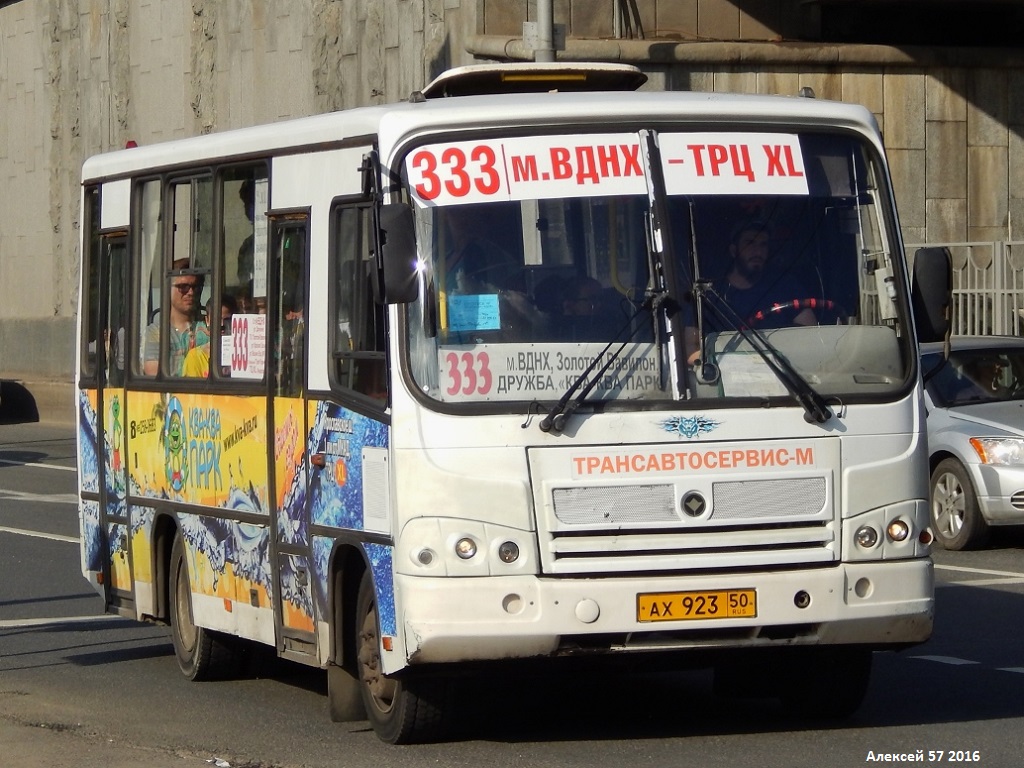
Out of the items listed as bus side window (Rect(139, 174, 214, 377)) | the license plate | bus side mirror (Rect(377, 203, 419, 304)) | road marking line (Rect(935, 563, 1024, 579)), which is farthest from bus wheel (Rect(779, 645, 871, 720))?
road marking line (Rect(935, 563, 1024, 579))

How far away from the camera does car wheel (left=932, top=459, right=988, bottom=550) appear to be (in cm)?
1577

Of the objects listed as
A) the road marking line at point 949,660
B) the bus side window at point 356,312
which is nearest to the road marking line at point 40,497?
the road marking line at point 949,660

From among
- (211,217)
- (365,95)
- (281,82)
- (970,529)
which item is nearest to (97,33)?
(281,82)

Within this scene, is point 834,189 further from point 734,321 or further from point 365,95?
point 365,95

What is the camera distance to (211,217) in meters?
10.0

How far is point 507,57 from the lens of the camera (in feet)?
86.8

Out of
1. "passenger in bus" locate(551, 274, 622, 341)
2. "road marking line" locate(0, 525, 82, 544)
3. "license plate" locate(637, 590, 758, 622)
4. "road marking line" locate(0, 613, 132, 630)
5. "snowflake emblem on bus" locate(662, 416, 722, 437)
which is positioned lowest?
"road marking line" locate(0, 525, 82, 544)

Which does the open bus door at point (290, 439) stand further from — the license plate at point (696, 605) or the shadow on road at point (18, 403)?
the shadow on road at point (18, 403)

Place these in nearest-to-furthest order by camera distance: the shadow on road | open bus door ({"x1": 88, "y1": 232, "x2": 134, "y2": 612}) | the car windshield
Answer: open bus door ({"x1": 88, "y1": 232, "x2": 134, "y2": 612}) < the car windshield < the shadow on road

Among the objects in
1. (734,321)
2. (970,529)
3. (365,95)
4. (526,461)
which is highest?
(365,95)

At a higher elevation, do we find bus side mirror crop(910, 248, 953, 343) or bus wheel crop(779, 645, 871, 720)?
bus side mirror crop(910, 248, 953, 343)

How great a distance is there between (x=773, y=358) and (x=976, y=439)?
818 centimetres

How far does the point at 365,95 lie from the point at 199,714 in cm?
2113

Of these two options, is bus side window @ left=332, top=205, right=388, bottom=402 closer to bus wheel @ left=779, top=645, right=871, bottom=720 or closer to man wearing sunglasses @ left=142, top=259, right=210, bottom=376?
man wearing sunglasses @ left=142, top=259, right=210, bottom=376
